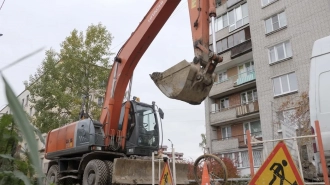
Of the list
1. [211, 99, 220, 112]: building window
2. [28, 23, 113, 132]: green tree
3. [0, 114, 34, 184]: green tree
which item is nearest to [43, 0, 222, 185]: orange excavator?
[0, 114, 34, 184]: green tree

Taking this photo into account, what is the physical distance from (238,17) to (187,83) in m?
21.7

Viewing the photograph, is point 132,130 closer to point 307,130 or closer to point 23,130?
point 23,130

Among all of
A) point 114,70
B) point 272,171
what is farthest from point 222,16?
point 272,171

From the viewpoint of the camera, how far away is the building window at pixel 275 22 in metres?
21.6

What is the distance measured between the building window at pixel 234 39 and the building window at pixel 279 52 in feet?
9.89

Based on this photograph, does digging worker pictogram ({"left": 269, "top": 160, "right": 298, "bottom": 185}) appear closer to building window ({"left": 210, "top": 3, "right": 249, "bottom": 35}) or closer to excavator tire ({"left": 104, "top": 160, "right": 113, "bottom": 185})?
excavator tire ({"left": 104, "top": 160, "right": 113, "bottom": 185})

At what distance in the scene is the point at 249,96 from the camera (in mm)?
24781

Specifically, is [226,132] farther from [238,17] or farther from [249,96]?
[238,17]

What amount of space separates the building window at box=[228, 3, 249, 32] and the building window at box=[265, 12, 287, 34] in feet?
8.18

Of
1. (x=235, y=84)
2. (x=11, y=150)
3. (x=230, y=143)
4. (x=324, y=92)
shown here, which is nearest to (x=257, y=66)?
(x=235, y=84)

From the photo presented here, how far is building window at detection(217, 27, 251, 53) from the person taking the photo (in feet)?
80.5

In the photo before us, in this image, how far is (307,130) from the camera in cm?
1364

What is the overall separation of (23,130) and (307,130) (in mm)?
14845

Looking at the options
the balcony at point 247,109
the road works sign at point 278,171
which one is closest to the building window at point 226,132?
the balcony at point 247,109
